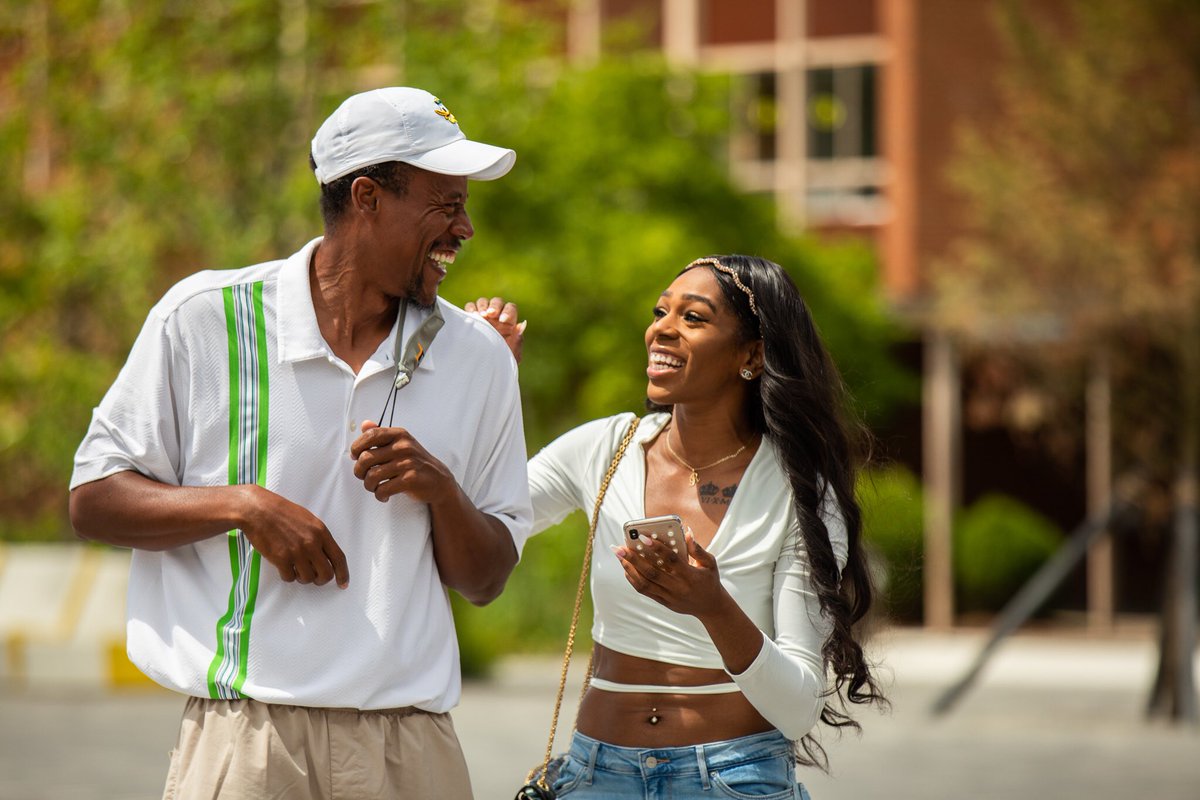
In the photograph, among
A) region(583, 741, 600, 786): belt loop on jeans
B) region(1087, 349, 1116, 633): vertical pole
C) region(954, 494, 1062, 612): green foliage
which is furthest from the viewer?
region(1087, 349, 1116, 633): vertical pole

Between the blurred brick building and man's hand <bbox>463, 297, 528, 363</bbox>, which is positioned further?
the blurred brick building

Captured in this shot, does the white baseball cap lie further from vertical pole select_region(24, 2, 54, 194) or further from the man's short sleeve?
vertical pole select_region(24, 2, 54, 194)

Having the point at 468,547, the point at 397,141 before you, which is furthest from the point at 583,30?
the point at 468,547

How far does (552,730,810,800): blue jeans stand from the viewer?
3.55m

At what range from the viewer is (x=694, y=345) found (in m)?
3.74

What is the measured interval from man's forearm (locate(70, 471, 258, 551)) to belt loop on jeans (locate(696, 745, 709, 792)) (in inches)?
41.9

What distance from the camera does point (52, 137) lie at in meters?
19.1

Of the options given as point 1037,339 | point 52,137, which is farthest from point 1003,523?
point 52,137

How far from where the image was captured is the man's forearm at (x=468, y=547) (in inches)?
126

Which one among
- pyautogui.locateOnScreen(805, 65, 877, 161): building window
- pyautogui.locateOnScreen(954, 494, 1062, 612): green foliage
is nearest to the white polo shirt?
pyautogui.locateOnScreen(954, 494, 1062, 612): green foliage

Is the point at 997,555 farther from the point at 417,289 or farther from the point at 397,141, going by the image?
the point at 397,141

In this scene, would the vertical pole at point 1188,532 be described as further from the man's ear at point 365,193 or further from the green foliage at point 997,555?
the man's ear at point 365,193

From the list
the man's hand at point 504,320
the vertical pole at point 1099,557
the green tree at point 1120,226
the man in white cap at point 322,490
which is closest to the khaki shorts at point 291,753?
the man in white cap at point 322,490

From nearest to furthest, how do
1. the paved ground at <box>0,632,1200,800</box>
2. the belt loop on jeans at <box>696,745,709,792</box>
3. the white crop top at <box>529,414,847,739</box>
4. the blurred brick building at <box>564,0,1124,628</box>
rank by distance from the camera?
the white crop top at <box>529,414,847,739</box> < the belt loop on jeans at <box>696,745,709,792</box> < the paved ground at <box>0,632,1200,800</box> < the blurred brick building at <box>564,0,1124,628</box>
